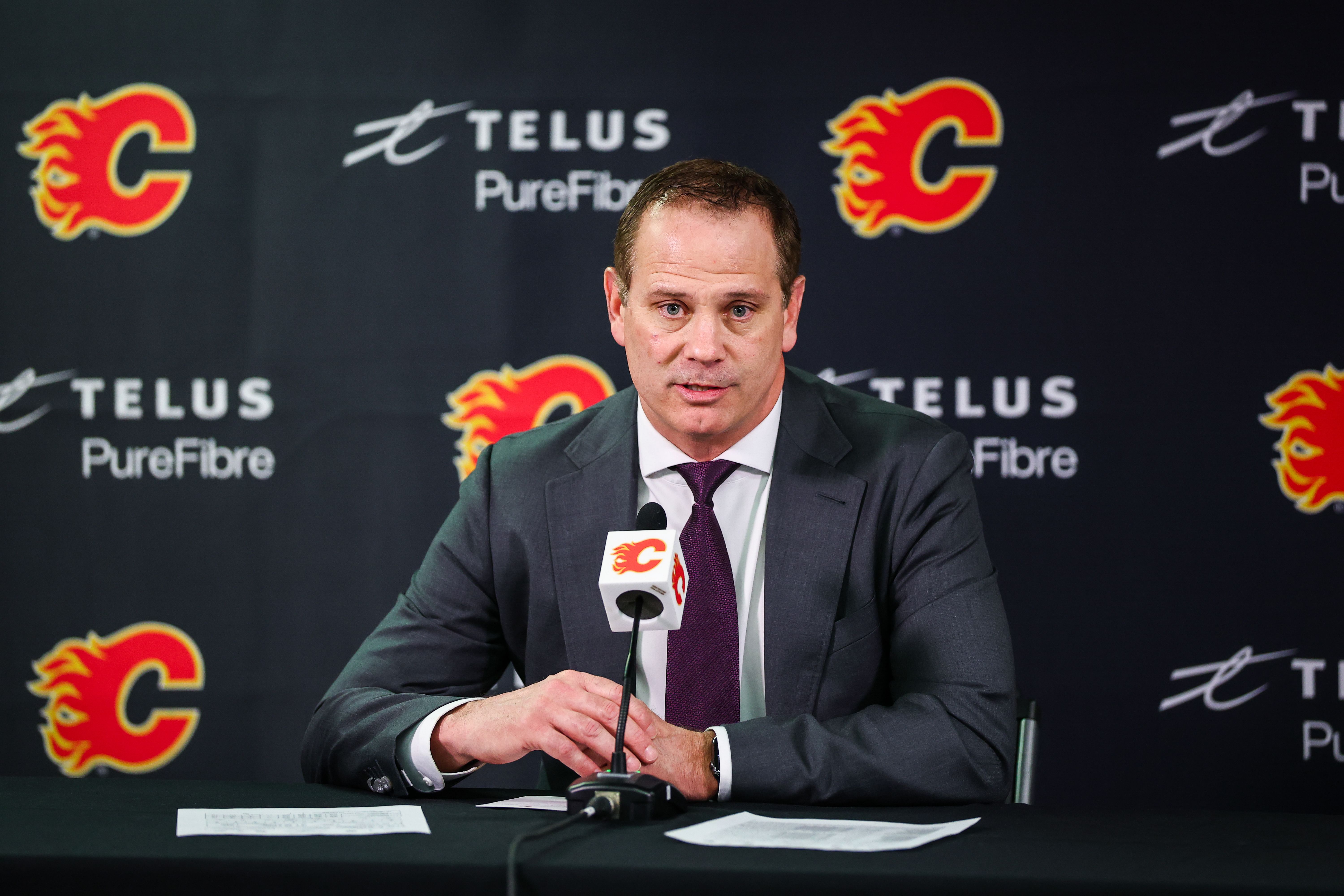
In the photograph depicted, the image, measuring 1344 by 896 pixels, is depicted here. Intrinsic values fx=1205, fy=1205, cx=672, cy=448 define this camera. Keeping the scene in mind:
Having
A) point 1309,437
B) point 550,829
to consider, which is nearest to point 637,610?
point 550,829

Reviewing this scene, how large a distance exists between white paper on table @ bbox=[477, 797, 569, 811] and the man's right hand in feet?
0.17

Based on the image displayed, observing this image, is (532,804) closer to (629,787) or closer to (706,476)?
(629,787)

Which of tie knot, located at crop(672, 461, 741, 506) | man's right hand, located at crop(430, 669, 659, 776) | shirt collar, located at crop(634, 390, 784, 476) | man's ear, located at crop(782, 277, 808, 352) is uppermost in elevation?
man's ear, located at crop(782, 277, 808, 352)

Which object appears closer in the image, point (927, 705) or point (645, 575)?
point (645, 575)

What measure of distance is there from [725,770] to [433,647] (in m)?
0.64

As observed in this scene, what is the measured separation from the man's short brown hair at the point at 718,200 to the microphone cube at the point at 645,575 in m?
0.63

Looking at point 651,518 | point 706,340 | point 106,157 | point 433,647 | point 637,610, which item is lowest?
point 433,647

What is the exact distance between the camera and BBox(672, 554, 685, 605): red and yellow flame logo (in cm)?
139

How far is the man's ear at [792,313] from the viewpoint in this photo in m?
1.95

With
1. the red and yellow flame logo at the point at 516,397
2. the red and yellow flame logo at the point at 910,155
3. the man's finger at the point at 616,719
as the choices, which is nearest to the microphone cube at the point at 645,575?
the man's finger at the point at 616,719

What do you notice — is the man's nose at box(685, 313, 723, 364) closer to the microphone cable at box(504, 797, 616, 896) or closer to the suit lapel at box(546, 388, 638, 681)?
the suit lapel at box(546, 388, 638, 681)

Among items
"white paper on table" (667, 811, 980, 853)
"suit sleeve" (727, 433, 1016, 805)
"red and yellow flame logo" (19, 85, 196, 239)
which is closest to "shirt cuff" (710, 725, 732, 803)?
"suit sleeve" (727, 433, 1016, 805)

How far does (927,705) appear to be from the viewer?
63.3 inches

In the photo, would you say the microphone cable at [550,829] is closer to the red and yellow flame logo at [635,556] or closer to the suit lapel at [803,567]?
the red and yellow flame logo at [635,556]
